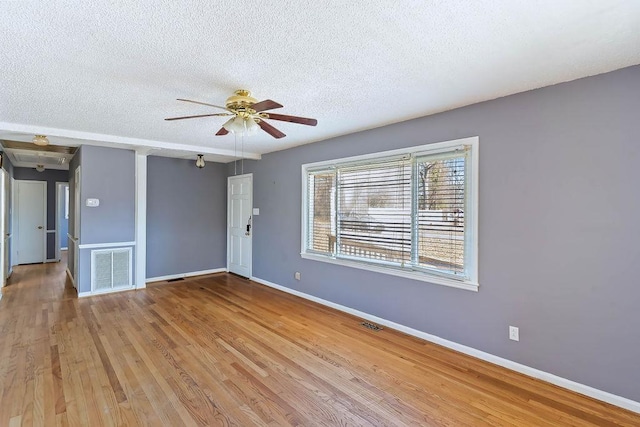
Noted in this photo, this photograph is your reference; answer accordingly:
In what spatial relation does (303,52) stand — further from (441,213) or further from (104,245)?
(104,245)

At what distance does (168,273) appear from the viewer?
6.17 metres

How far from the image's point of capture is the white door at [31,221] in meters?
7.47

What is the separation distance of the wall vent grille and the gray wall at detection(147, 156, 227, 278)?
61cm

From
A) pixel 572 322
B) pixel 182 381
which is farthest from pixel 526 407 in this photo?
pixel 182 381

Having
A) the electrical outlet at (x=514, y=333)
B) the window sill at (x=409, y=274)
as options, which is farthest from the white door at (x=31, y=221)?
the electrical outlet at (x=514, y=333)

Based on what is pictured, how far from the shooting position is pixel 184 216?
6395mm

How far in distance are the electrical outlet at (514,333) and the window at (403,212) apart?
1.63 ft

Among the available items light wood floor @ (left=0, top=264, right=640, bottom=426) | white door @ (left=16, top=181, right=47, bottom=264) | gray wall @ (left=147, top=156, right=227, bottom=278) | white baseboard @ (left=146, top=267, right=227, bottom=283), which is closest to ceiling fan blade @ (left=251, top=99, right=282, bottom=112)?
light wood floor @ (left=0, top=264, right=640, bottom=426)

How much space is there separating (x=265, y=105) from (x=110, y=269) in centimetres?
448

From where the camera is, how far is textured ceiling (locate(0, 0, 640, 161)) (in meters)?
1.64

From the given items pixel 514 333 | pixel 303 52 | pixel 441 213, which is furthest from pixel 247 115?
pixel 514 333

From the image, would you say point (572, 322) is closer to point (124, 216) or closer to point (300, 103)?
point (300, 103)

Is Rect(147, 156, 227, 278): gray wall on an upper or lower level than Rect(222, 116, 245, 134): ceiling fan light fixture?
lower

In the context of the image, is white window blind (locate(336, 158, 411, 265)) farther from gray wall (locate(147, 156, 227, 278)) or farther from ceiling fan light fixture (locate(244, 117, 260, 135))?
gray wall (locate(147, 156, 227, 278))
